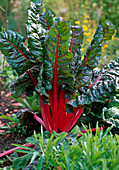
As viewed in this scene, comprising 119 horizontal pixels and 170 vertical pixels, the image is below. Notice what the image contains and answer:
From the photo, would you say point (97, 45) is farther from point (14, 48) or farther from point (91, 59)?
point (14, 48)

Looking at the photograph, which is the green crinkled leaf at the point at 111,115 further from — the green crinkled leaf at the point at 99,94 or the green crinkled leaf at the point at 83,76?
the green crinkled leaf at the point at 83,76

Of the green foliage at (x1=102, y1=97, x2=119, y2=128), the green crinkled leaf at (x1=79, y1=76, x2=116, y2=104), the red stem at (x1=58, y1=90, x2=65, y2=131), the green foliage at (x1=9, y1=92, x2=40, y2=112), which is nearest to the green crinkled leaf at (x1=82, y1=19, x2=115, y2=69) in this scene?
the green crinkled leaf at (x1=79, y1=76, x2=116, y2=104)

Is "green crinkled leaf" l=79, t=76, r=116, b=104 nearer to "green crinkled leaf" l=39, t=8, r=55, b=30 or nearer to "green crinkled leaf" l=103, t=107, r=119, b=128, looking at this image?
"green crinkled leaf" l=103, t=107, r=119, b=128

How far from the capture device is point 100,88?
1.83 meters

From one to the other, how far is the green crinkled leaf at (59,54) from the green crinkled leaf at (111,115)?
A: 0.54 m

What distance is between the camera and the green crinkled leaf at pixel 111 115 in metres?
1.93

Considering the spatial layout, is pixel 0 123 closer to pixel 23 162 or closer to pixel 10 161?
pixel 10 161

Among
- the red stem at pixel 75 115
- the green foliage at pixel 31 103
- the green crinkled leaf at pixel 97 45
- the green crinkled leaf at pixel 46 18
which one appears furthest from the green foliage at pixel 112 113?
the green crinkled leaf at pixel 46 18

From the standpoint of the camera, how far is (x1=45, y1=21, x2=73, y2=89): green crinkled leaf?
5.11 feet

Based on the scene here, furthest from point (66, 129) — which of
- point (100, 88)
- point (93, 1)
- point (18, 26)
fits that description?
point (93, 1)

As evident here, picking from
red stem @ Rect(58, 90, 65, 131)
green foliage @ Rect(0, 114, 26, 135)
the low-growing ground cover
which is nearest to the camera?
the low-growing ground cover

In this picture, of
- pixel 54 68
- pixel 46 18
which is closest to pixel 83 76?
pixel 54 68

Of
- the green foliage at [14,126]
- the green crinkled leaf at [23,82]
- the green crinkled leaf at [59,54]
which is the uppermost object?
the green crinkled leaf at [59,54]

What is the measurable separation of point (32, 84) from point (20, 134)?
579mm
